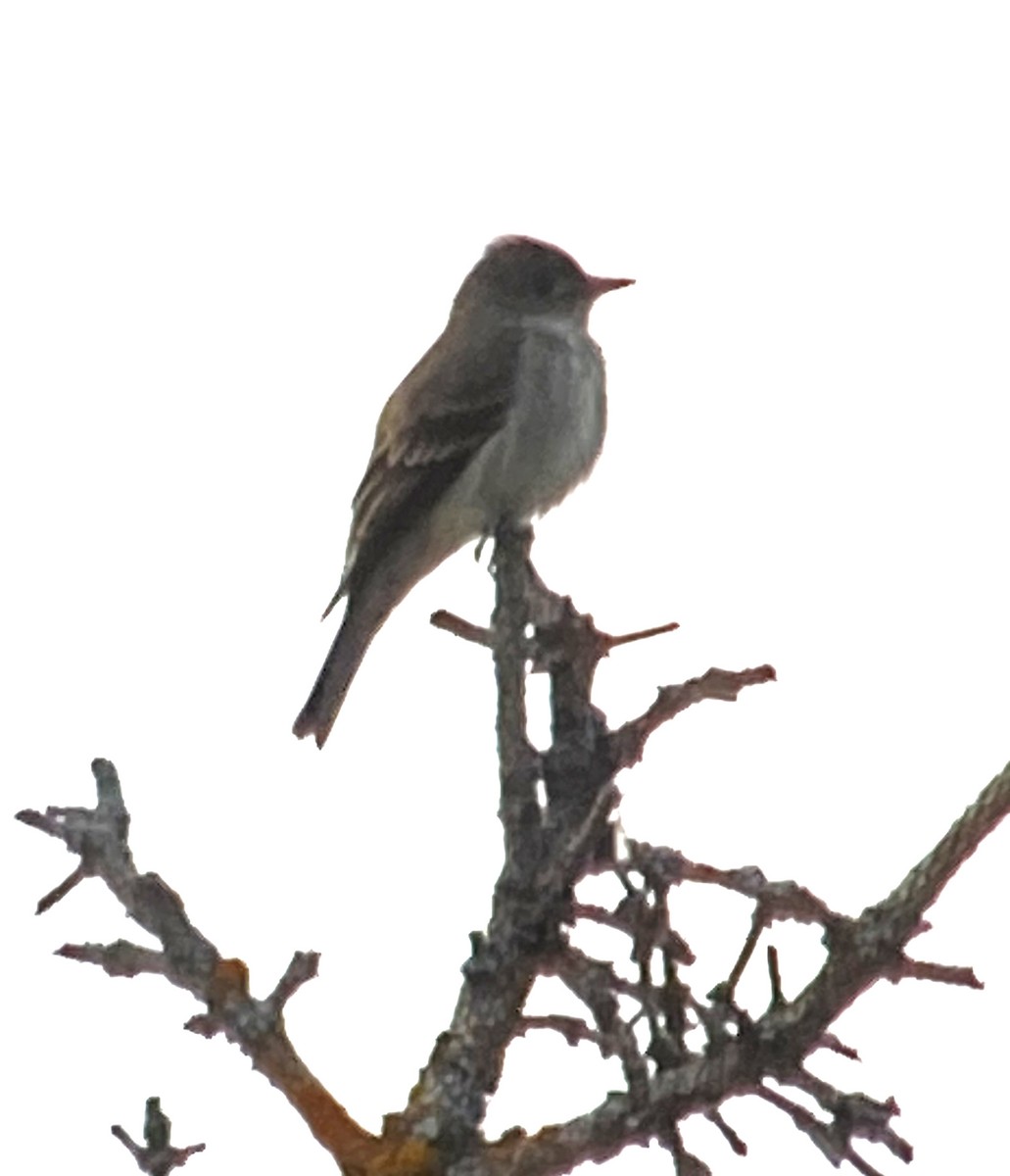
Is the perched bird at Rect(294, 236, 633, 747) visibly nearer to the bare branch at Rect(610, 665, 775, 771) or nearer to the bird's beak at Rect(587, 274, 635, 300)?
the bird's beak at Rect(587, 274, 635, 300)

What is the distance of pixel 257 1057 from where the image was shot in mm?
5000

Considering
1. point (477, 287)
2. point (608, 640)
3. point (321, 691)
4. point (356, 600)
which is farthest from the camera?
point (477, 287)

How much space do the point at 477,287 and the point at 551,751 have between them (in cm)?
570

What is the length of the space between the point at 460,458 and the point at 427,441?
0.23 meters

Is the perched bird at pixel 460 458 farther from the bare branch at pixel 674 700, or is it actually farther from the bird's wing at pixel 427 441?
the bare branch at pixel 674 700

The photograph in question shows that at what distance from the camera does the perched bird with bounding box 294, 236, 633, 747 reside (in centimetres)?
936

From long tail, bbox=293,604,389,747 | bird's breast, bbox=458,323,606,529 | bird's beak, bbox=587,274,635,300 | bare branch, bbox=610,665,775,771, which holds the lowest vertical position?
bare branch, bbox=610,665,775,771

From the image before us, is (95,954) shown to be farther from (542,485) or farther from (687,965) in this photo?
(542,485)

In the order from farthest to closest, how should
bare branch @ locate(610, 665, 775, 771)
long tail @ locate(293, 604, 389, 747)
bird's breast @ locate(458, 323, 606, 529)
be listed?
bird's breast @ locate(458, 323, 606, 529), long tail @ locate(293, 604, 389, 747), bare branch @ locate(610, 665, 775, 771)

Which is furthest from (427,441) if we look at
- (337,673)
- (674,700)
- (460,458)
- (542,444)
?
(674,700)

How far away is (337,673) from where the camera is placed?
9305 millimetres

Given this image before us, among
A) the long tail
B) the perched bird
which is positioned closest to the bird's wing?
the perched bird

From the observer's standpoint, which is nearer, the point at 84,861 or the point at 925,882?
the point at 925,882

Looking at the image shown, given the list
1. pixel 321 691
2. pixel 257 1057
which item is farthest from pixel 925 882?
pixel 321 691
